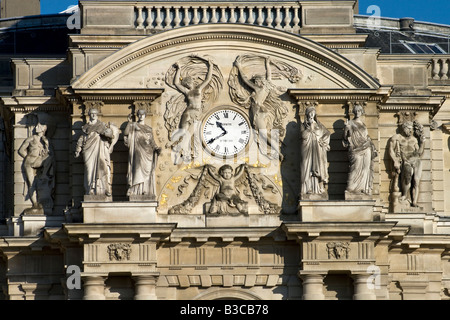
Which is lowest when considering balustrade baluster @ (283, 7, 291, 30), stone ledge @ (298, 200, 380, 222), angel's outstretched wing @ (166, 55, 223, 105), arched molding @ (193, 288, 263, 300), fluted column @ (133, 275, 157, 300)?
arched molding @ (193, 288, 263, 300)

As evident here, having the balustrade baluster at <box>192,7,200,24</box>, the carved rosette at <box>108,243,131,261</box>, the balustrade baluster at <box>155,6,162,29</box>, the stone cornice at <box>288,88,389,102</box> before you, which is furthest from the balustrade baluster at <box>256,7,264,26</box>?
the carved rosette at <box>108,243,131,261</box>

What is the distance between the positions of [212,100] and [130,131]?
7.88 ft

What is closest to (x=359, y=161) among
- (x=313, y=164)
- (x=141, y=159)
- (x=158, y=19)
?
(x=313, y=164)

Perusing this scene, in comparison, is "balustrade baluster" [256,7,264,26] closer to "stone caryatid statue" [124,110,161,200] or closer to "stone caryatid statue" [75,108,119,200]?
"stone caryatid statue" [124,110,161,200]

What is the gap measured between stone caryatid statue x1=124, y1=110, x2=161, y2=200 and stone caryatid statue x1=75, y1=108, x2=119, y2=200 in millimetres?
486

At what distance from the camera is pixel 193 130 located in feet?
166

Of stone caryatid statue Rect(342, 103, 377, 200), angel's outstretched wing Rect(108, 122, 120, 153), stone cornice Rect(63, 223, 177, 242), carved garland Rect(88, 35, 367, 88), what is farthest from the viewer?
carved garland Rect(88, 35, 367, 88)

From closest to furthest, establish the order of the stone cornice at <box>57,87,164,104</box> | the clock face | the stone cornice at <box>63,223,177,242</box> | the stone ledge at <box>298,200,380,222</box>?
the stone cornice at <box>63,223,177,242</box> < the stone ledge at <box>298,200,380,222</box> < the stone cornice at <box>57,87,164,104</box> < the clock face

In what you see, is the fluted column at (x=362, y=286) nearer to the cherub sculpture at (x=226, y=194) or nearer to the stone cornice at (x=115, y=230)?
the cherub sculpture at (x=226, y=194)

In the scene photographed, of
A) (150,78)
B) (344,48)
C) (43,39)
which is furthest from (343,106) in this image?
(43,39)

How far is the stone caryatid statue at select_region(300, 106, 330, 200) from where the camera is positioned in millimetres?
49688

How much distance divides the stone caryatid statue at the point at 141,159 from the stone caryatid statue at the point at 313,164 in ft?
11.9

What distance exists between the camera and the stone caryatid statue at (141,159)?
49.4 meters

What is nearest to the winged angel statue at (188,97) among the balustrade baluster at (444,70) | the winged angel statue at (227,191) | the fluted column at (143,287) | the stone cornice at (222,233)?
the winged angel statue at (227,191)
